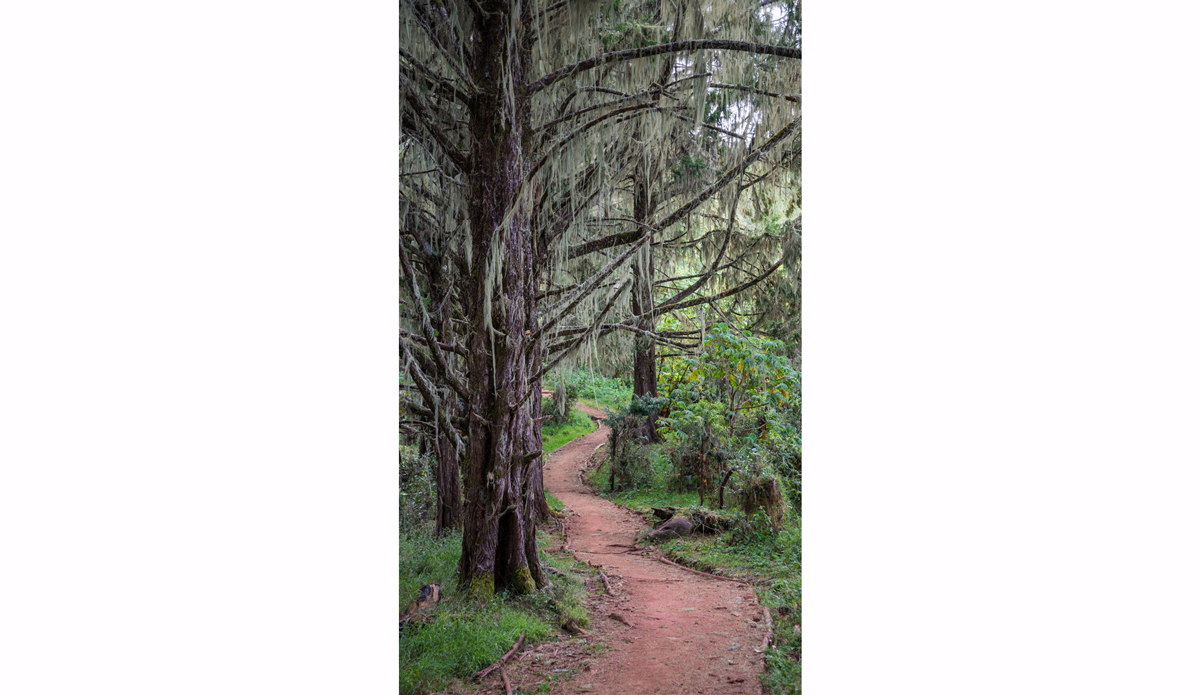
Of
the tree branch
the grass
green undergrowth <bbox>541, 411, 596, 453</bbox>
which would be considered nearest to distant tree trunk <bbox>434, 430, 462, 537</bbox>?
the grass

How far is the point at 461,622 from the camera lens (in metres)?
2.49

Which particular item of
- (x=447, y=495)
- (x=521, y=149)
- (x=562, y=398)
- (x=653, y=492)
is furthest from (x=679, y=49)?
(x=653, y=492)

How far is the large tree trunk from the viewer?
274cm

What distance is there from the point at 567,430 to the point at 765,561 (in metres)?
4.71

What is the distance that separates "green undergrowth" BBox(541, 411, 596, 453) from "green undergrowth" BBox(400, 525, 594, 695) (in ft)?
14.8

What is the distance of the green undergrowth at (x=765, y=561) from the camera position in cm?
214

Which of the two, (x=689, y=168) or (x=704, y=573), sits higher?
(x=689, y=168)

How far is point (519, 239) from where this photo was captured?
296 centimetres

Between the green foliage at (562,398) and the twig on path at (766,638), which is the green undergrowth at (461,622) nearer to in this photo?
the twig on path at (766,638)

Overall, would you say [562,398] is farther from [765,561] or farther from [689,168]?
[689,168]
